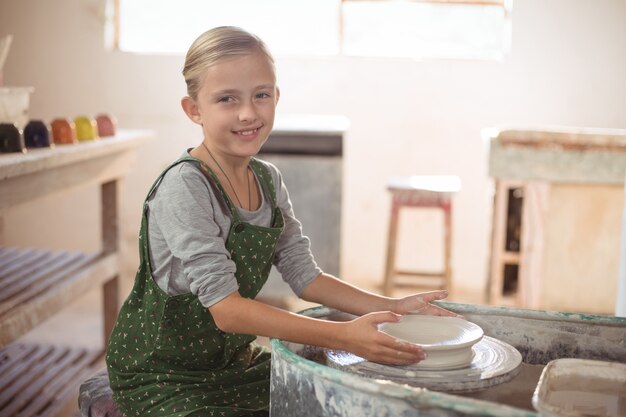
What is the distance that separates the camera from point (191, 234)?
5.50 feet

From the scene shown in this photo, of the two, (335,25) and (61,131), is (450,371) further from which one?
(335,25)

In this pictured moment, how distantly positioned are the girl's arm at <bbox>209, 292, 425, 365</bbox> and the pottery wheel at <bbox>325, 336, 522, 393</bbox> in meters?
0.02

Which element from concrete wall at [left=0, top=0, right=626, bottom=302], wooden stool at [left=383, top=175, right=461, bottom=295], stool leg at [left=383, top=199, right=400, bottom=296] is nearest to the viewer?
wooden stool at [left=383, top=175, right=461, bottom=295]

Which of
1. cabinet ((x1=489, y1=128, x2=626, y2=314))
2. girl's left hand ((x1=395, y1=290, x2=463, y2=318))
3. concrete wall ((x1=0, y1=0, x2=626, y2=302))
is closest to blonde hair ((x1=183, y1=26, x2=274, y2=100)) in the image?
girl's left hand ((x1=395, y1=290, x2=463, y2=318))

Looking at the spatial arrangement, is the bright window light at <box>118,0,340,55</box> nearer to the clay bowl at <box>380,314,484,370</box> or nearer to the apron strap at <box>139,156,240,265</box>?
the apron strap at <box>139,156,240,265</box>

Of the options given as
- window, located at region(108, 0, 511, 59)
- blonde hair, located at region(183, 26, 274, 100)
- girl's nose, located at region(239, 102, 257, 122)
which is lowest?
girl's nose, located at region(239, 102, 257, 122)

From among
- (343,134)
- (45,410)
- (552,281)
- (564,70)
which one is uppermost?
(564,70)

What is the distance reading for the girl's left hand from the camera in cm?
177

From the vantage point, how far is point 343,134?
172 inches

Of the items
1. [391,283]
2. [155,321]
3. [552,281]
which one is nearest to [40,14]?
[391,283]

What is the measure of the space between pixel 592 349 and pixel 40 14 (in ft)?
16.1

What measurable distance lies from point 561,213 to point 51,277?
2.74 metres

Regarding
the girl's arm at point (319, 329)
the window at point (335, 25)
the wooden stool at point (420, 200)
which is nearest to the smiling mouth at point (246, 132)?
the girl's arm at point (319, 329)

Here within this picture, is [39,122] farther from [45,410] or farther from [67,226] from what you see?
[67,226]
